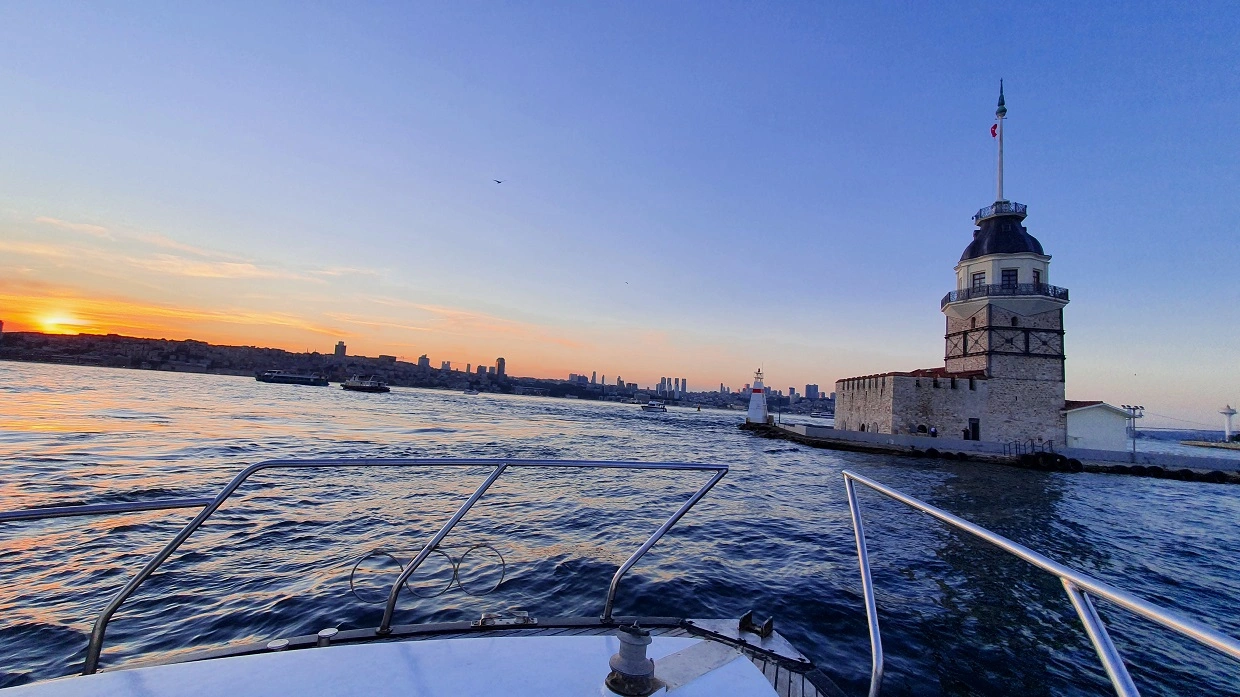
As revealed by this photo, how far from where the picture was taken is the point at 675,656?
2.38 m

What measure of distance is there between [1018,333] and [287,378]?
328 feet

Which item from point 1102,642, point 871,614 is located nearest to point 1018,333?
point 871,614

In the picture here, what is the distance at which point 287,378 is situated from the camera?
88375 millimetres

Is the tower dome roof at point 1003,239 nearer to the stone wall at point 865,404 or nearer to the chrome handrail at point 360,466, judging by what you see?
the stone wall at point 865,404

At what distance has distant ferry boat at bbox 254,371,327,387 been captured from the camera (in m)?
87.0

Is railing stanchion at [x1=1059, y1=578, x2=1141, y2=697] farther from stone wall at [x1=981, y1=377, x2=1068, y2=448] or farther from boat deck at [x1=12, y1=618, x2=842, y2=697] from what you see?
stone wall at [x1=981, y1=377, x2=1068, y2=448]

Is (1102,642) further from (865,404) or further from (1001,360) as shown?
(865,404)

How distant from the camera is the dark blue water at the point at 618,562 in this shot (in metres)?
4.67

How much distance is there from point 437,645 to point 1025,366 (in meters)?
35.5

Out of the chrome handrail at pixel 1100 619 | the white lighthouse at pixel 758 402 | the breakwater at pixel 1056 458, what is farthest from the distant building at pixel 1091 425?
the chrome handrail at pixel 1100 619

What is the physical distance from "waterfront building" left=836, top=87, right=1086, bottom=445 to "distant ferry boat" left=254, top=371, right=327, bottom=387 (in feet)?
305

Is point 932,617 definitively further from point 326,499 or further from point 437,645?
point 326,499

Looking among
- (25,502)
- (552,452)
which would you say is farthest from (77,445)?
(552,452)

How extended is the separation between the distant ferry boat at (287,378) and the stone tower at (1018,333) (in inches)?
3827
